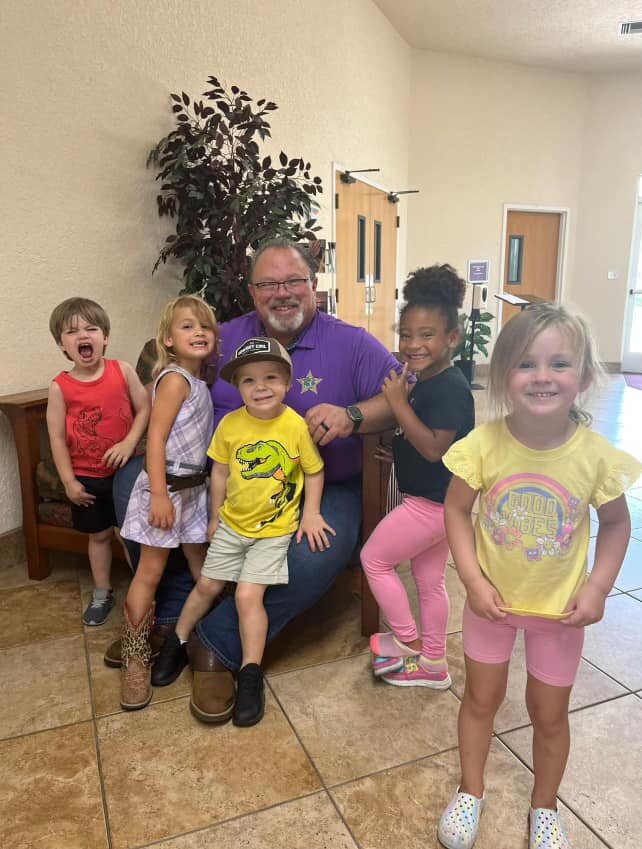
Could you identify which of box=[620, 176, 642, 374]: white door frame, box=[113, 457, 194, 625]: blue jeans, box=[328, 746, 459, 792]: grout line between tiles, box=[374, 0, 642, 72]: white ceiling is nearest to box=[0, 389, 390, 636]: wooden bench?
box=[113, 457, 194, 625]: blue jeans

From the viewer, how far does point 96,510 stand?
2076 millimetres

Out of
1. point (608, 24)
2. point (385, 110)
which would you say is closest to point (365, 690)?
point (385, 110)

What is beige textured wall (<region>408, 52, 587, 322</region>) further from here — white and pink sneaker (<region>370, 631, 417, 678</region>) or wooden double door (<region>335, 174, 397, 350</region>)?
white and pink sneaker (<region>370, 631, 417, 678</region>)

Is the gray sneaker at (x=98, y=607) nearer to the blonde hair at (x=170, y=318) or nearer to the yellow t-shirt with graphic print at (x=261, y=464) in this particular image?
the yellow t-shirt with graphic print at (x=261, y=464)

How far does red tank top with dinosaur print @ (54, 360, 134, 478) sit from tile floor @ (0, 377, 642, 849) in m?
0.57

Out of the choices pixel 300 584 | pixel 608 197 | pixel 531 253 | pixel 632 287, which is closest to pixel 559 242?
pixel 531 253

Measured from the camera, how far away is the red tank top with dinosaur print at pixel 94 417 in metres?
2.03

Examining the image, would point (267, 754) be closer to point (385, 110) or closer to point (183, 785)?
point (183, 785)

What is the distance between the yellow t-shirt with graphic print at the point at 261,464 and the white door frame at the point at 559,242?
6236mm

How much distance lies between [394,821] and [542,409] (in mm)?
923

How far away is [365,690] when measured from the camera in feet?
5.61

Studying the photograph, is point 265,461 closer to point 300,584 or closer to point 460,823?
point 300,584

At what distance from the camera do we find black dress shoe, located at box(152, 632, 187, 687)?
5.70 feet

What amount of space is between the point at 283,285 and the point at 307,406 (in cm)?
38
